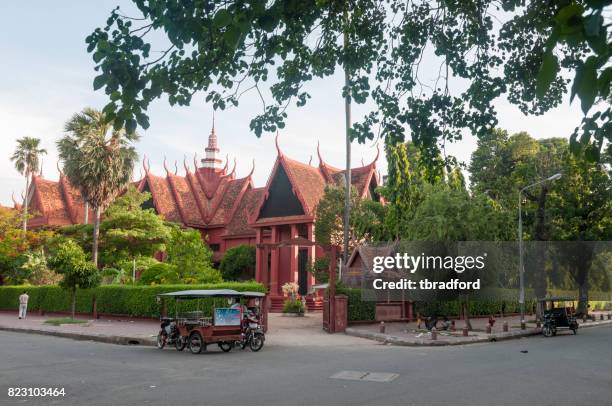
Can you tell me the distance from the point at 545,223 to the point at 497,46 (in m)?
29.4

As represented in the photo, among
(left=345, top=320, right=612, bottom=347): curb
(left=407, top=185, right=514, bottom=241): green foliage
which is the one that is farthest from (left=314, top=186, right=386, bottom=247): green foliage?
(left=345, top=320, right=612, bottom=347): curb

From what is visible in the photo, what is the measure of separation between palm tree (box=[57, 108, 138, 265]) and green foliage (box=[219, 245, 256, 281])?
10820 millimetres

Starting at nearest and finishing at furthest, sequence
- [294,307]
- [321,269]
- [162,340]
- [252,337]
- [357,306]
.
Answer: [252,337], [162,340], [357,306], [294,307], [321,269]

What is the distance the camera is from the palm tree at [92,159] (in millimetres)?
33594

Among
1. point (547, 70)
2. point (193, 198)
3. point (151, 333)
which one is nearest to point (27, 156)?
point (193, 198)

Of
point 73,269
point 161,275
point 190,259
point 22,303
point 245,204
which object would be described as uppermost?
point 245,204

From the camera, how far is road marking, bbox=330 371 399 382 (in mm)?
10570

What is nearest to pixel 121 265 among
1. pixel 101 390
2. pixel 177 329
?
pixel 177 329

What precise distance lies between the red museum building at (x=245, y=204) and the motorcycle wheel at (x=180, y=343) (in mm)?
16774

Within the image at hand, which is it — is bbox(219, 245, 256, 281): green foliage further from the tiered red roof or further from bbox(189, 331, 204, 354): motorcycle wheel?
bbox(189, 331, 204, 354): motorcycle wheel

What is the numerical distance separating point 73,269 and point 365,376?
1912 cm

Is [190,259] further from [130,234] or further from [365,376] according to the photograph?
[365,376]

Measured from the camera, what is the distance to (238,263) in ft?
138

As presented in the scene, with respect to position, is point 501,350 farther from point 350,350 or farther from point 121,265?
point 121,265
